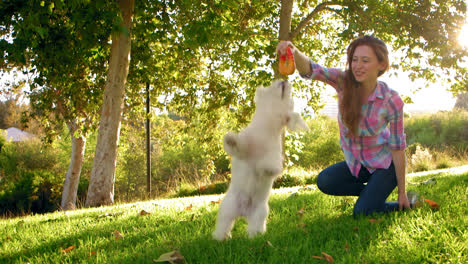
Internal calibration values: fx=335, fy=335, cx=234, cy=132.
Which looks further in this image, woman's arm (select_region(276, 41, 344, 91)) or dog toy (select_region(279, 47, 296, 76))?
woman's arm (select_region(276, 41, 344, 91))

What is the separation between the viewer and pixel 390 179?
3.45 meters

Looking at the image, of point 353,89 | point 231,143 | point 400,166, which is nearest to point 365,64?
point 353,89

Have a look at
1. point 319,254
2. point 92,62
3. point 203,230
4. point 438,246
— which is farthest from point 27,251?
point 92,62

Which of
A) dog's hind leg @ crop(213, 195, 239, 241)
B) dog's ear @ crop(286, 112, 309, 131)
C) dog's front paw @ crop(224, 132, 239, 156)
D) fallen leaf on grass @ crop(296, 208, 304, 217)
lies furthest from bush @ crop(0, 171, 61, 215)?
dog's ear @ crop(286, 112, 309, 131)

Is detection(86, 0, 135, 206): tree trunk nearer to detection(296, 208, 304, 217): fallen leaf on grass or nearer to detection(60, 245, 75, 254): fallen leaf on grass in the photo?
detection(60, 245, 75, 254): fallen leaf on grass

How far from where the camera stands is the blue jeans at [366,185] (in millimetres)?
3438

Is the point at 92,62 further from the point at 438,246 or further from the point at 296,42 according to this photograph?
the point at 438,246

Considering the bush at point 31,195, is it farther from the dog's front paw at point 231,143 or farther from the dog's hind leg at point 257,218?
the dog's front paw at point 231,143

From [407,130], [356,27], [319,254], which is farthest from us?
[407,130]

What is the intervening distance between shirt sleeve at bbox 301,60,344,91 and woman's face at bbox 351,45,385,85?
21 centimetres

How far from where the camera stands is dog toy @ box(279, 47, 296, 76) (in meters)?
3.08

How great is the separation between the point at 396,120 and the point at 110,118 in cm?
789

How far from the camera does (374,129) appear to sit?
3.37 metres

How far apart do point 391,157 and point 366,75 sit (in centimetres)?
91
